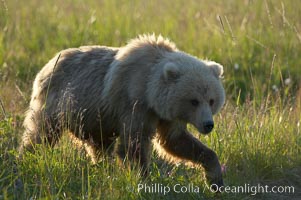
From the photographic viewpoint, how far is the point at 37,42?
10.2m

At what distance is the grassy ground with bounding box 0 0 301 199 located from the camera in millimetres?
5102

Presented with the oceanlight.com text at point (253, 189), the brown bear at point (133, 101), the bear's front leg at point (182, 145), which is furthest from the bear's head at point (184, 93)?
the oceanlight.com text at point (253, 189)

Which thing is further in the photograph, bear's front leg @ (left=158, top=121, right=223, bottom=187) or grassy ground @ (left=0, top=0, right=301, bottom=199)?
bear's front leg @ (left=158, top=121, right=223, bottom=187)

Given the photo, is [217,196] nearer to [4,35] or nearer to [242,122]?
[242,122]

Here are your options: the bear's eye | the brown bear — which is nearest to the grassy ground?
the brown bear

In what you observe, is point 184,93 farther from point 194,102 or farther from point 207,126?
point 207,126

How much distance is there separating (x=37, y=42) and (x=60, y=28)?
65 centimetres

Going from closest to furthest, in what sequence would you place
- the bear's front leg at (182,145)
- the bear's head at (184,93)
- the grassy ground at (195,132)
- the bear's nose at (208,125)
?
the grassy ground at (195,132) < the bear's nose at (208,125) < the bear's head at (184,93) < the bear's front leg at (182,145)

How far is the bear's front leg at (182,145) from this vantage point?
580 centimetres

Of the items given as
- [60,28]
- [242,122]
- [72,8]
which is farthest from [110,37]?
[242,122]

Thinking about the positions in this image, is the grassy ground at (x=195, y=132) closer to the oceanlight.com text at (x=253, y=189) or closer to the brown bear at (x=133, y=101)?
the oceanlight.com text at (x=253, y=189)

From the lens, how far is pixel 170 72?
5508mm

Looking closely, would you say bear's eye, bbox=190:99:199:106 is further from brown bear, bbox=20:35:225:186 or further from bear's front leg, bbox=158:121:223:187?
bear's front leg, bbox=158:121:223:187

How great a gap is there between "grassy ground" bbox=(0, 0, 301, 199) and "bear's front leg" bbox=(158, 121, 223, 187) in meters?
0.12
